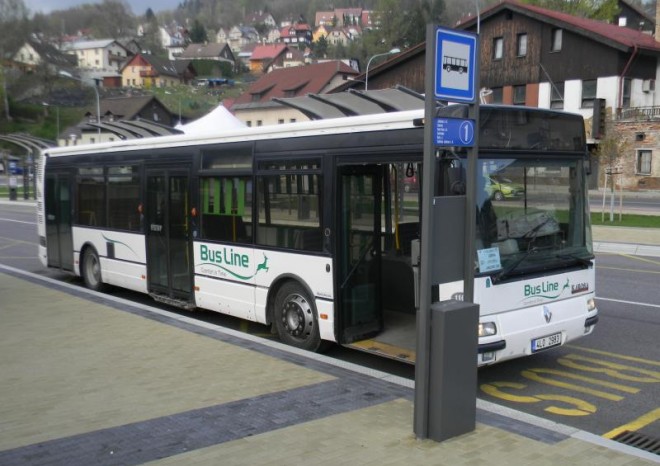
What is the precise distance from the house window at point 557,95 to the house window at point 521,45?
127 inches

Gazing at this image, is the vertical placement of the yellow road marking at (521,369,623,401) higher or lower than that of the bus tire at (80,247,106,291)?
lower

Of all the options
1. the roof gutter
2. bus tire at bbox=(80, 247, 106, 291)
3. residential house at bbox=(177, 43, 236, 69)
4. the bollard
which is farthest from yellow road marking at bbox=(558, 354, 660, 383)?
residential house at bbox=(177, 43, 236, 69)

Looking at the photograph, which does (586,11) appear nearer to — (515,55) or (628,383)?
(515,55)

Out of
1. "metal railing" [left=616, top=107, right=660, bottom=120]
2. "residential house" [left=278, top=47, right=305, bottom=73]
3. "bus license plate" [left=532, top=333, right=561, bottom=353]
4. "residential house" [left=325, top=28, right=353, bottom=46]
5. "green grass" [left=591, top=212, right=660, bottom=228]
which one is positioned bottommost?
"bus license plate" [left=532, top=333, right=561, bottom=353]

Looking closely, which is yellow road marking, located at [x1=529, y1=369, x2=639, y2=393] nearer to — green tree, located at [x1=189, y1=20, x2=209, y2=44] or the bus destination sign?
Result: the bus destination sign

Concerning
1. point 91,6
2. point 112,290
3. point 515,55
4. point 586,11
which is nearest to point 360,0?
point 91,6

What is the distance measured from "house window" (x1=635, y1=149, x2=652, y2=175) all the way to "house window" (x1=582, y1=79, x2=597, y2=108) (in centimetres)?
458

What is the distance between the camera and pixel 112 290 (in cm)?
1291

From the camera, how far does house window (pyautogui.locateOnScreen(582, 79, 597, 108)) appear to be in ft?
146

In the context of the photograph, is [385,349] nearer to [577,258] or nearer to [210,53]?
[577,258]

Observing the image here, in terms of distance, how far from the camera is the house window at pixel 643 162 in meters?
42.9

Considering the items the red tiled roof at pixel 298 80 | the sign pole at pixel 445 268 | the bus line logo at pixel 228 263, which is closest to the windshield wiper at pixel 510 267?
the sign pole at pixel 445 268

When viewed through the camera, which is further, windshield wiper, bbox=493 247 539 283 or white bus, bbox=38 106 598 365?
white bus, bbox=38 106 598 365

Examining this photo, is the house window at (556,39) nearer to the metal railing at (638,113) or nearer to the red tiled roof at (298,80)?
the metal railing at (638,113)
